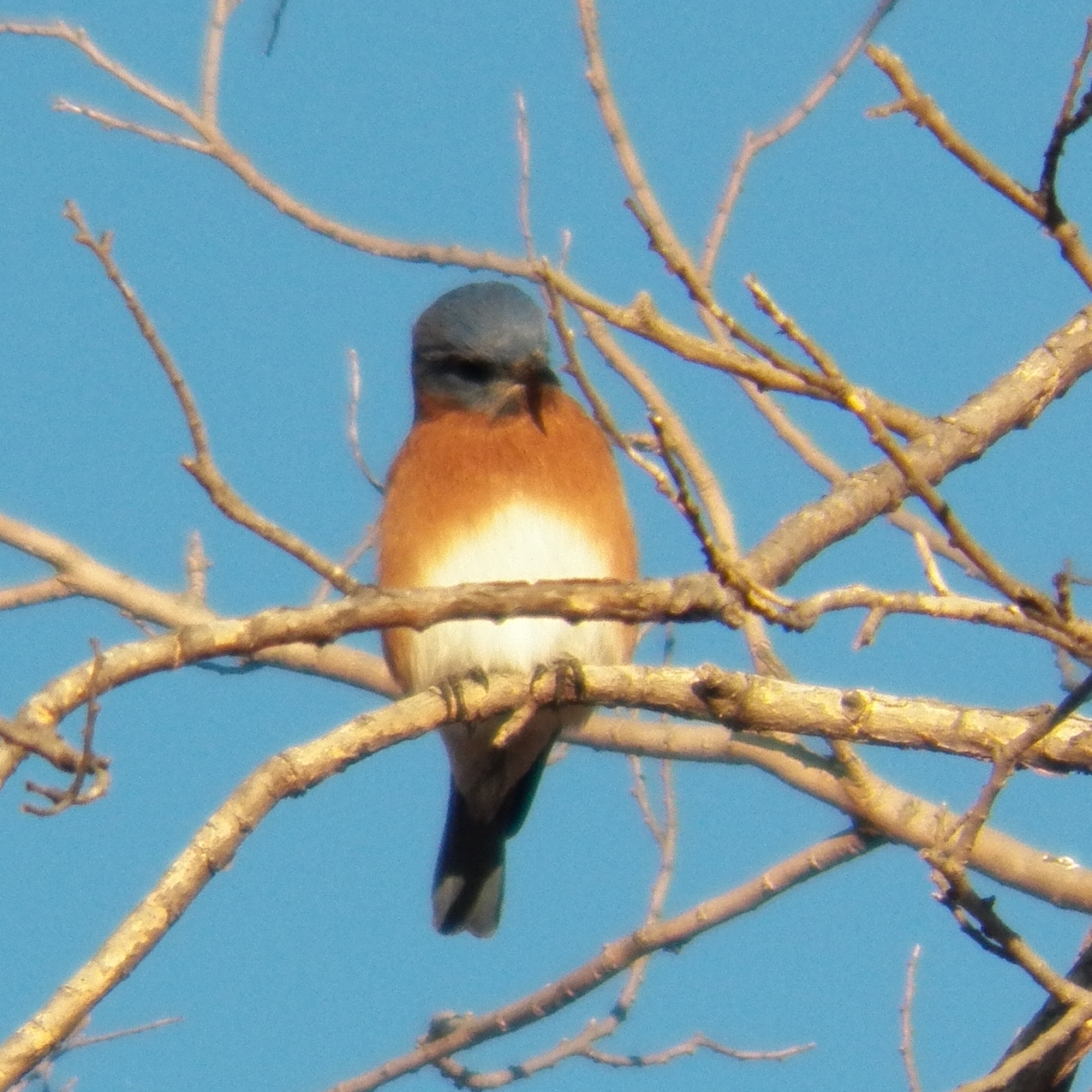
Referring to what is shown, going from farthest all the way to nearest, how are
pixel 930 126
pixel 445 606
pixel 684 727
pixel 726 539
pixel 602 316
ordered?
pixel 684 727 < pixel 726 539 < pixel 445 606 < pixel 602 316 < pixel 930 126

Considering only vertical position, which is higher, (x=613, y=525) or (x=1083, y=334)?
(x=613, y=525)

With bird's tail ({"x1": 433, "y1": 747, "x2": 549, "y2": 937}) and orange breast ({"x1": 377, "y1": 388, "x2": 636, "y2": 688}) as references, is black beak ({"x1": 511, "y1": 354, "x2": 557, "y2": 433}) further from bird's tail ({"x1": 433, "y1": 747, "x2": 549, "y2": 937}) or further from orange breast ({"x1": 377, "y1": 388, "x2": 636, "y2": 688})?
bird's tail ({"x1": 433, "y1": 747, "x2": 549, "y2": 937})

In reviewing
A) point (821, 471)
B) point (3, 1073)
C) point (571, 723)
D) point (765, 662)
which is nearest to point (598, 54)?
point (821, 471)

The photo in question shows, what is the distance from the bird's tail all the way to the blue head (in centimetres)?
138

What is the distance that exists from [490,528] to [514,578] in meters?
0.20

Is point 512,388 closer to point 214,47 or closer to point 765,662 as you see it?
point 214,47

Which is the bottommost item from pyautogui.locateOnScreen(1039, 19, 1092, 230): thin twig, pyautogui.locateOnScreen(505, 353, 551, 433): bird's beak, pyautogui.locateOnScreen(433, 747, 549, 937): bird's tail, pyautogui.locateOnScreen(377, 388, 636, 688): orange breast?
pyautogui.locateOnScreen(1039, 19, 1092, 230): thin twig

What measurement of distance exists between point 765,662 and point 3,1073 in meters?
2.31

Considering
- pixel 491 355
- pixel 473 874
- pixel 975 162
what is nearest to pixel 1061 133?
pixel 975 162

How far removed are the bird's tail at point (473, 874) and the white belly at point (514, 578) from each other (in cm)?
96

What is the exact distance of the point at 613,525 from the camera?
18.5ft

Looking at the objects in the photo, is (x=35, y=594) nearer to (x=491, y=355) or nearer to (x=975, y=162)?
(x=491, y=355)

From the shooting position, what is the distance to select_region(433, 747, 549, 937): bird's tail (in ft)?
20.5

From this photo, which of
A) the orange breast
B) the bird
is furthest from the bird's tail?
the orange breast
